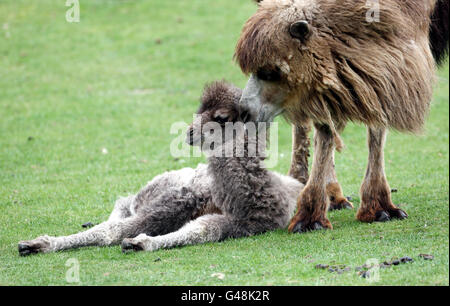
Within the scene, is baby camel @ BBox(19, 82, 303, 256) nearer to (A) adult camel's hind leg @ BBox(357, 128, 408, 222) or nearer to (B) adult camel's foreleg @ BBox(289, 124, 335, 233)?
(B) adult camel's foreleg @ BBox(289, 124, 335, 233)

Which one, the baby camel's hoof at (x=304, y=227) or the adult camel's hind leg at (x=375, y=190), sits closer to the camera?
the baby camel's hoof at (x=304, y=227)

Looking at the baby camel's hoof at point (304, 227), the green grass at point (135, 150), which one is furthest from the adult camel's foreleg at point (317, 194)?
the green grass at point (135, 150)

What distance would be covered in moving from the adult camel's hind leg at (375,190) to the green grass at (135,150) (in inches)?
7.8

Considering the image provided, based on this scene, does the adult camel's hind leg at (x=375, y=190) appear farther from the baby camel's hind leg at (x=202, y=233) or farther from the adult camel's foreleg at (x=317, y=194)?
the baby camel's hind leg at (x=202, y=233)

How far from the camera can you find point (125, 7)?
70.5 feet

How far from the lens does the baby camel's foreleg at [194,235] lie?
612 cm

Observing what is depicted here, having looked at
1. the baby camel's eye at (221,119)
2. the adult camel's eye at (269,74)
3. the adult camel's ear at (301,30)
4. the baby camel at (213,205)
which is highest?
the adult camel's ear at (301,30)

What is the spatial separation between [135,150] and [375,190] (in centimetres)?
547

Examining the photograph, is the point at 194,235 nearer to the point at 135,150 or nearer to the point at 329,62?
the point at 329,62

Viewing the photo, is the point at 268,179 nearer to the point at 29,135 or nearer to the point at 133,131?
the point at 133,131

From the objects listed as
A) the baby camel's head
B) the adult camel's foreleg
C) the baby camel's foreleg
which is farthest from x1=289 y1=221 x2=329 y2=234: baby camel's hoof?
the baby camel's head

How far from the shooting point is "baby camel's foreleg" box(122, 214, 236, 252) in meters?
6.12
